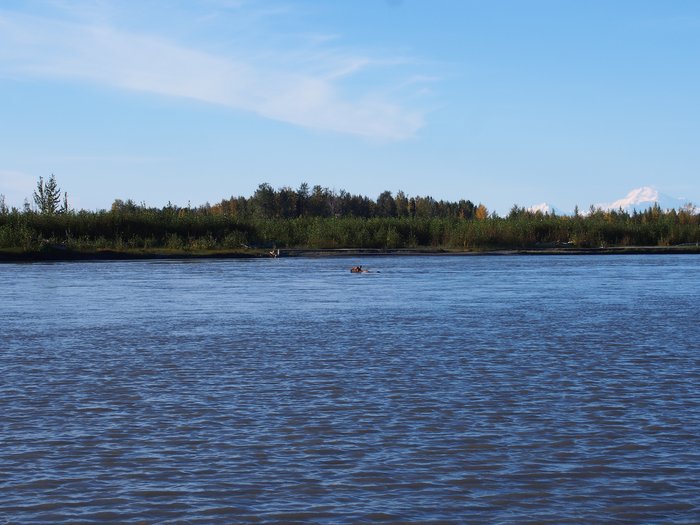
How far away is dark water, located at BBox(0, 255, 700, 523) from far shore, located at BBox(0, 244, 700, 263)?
3747cm

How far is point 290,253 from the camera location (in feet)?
216

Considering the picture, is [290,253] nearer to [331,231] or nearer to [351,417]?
[331,231]

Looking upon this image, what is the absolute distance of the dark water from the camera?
25.3 ft

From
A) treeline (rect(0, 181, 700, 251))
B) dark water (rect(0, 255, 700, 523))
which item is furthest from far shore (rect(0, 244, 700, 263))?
dark water (rect(0, 255, 700, 523))

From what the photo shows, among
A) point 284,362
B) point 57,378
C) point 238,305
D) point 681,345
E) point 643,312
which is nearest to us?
point 57,378

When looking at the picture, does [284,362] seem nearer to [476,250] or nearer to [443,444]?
[443,444]

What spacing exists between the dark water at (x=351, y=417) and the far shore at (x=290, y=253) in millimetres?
37475

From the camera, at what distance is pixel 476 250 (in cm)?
7019

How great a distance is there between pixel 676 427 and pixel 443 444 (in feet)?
8.36

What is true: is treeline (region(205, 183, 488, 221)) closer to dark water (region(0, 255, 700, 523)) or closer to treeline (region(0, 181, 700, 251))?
treeline (region(0, 181, 700, 251))

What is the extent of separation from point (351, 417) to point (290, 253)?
5541 centimetres

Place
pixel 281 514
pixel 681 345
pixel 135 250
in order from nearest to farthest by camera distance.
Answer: pixel 281 514
pixel 681 345
pixel 135 250

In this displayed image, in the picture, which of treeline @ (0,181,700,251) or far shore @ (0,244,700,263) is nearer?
far shore @ (0,244,700,263)

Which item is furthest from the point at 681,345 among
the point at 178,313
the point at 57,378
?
the point at 178,313
